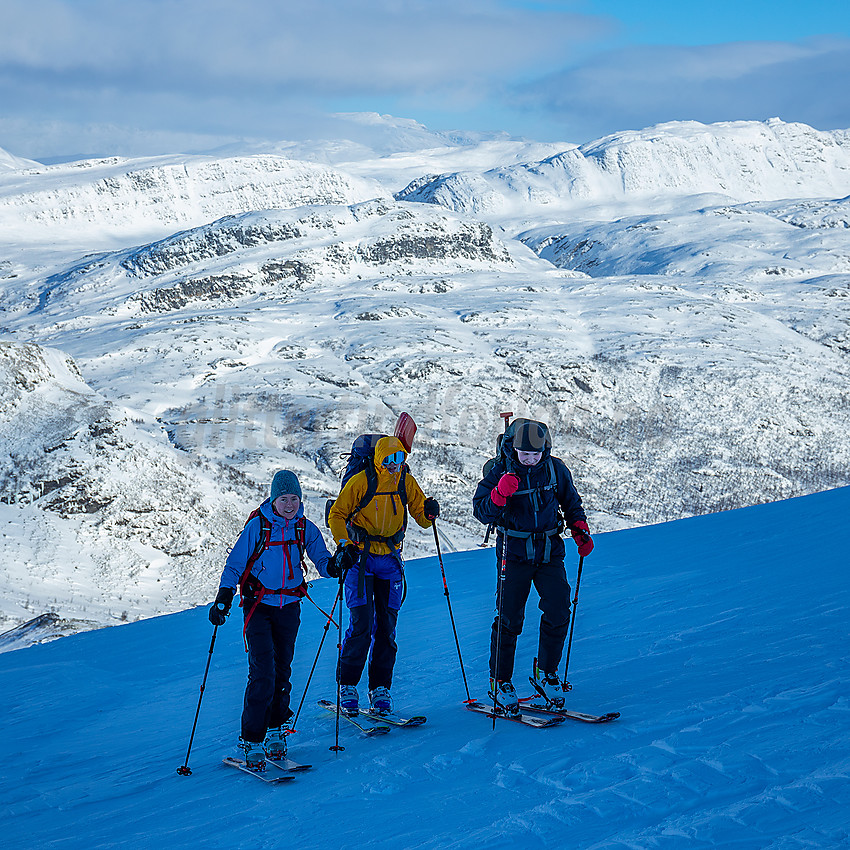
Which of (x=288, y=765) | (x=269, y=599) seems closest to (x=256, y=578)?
(x=269, y=599)

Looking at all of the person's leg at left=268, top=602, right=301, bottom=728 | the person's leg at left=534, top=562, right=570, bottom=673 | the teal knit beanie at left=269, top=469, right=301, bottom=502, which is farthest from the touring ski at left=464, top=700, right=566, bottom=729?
the teal knit beanie at left=269, top=469, right=301, bottom=502

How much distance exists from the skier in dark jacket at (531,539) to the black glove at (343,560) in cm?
125

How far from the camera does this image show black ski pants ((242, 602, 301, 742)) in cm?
689

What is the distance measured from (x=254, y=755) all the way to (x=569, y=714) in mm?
2627

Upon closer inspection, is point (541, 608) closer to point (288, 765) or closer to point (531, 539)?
point (531, 539)

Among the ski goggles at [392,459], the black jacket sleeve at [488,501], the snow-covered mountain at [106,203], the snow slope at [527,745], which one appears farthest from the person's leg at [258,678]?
the snow-covered mountain at [106,203]

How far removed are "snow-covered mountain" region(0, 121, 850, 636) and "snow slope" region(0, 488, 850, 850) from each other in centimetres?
1707

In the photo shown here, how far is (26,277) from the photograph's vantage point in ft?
389

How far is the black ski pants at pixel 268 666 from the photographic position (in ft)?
22.6

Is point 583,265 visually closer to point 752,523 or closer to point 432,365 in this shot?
point 432,365

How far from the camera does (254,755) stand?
22.5ft

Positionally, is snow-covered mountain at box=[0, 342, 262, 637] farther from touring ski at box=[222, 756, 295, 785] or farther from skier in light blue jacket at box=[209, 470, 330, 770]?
skier in light blue jacket at box=[209, 470, 330, 770]

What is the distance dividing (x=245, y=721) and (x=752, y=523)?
524 inches

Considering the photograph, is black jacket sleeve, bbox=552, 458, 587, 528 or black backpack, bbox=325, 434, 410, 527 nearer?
black jacket sleeve, bbox=552, 458, 587, 528
